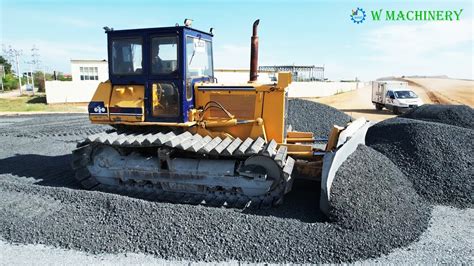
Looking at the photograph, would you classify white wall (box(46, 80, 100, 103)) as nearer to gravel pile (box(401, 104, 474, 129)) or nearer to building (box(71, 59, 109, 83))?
building (box(71, 59, 109, 83))

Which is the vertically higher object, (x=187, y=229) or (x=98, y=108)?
(x=98, y=108)

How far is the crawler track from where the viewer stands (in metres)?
5.70

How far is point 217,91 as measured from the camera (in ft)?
21.5

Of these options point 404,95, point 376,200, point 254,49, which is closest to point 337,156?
point 376,200

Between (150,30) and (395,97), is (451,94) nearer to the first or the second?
(395,97)

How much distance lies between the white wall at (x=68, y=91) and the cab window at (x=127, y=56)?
23.0m

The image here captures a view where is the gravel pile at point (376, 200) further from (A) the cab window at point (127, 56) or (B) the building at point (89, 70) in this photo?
(B) the building at point (89, 70)

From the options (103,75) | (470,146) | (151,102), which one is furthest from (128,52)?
(103,75)

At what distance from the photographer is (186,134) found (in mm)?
6191

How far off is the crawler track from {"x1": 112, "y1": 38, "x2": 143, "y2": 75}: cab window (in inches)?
44.7

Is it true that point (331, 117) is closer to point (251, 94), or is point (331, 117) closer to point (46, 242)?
point (251, 94)

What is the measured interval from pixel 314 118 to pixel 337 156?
7.72m

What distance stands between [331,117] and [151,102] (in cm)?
858

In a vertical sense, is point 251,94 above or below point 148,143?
above
